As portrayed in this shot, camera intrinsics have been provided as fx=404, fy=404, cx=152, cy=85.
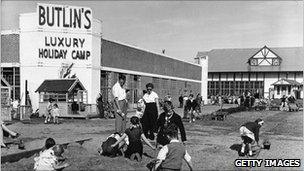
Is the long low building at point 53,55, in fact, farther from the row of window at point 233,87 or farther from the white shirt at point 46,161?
the row of window at point 233,87

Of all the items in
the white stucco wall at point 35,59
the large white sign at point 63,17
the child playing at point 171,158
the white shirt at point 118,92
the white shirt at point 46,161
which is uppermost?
the large white sign at point 63,17

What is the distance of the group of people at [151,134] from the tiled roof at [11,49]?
14871 mm

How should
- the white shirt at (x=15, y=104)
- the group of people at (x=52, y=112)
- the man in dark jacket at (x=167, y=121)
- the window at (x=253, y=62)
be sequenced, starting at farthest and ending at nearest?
1. the window at (x=253, y=62)
2. the white shirt at (x=15, y=104)
3. the group of people at (x=52, y=112)
4. the man in dark jacket at (x=167, y=121)

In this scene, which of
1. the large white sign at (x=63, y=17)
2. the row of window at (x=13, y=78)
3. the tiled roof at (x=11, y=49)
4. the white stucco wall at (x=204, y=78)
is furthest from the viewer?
the white stucco wall at (x=204, y=78)

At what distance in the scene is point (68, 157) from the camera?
890cm

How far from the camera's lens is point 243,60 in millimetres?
62406

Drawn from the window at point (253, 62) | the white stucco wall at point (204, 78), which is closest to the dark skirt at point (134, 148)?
the white stucco wall at point (204, 78)

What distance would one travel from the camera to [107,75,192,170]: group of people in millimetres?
6391

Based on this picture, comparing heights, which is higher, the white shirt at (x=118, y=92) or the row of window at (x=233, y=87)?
the white shirt at (x=118, y=92)

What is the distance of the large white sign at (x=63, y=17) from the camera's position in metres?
24.4

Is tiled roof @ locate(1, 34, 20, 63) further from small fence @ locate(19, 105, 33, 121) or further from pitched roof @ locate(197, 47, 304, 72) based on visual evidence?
pitched roof @ locate(197, 47, 304, 72)

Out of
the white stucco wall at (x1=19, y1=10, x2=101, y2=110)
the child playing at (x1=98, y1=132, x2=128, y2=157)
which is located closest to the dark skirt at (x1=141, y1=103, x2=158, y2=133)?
the child playing at (x1=98, y1=132, x2=128, y2=157)

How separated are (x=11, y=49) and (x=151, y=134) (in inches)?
628

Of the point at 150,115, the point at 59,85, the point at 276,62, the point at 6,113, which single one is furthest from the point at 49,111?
the point at 276,62
